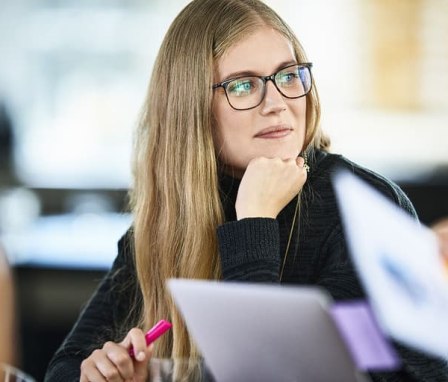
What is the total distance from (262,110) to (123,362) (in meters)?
0.49

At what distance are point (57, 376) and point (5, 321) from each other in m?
0.48

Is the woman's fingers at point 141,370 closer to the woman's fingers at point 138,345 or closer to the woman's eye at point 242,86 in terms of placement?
the woman's fingers at point 138,345

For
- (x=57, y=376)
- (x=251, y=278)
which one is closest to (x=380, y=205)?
(x=251, y=278)

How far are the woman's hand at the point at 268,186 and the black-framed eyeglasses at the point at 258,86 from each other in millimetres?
101

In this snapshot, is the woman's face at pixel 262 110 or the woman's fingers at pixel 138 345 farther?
the woman's face at pixel 262 110

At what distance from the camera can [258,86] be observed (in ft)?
4.71

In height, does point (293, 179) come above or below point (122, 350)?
above

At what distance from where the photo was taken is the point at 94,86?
398 cm

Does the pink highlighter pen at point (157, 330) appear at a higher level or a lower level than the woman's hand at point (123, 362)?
higher

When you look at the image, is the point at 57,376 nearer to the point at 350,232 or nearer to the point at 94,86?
the point at 350,232

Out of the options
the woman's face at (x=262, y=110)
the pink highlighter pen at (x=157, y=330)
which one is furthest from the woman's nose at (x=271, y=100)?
the pink highlighter pen at (x=157, y=330)

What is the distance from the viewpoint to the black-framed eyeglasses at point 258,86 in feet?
4.70

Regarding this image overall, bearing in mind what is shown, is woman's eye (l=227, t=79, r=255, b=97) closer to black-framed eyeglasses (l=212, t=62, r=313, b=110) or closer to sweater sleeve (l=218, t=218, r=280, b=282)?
black-framed eyeglasses (l=212, t=62, r=313, b=110)

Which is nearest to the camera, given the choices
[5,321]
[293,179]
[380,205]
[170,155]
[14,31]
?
[380,205]
